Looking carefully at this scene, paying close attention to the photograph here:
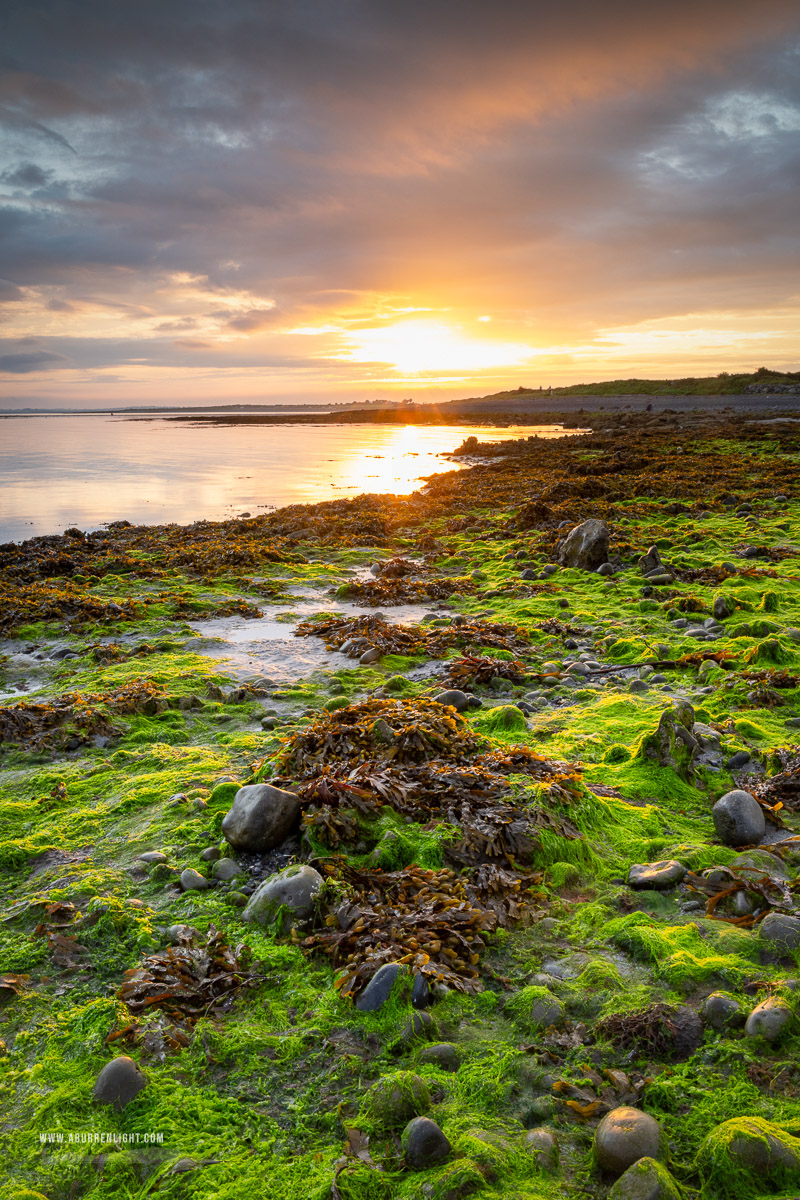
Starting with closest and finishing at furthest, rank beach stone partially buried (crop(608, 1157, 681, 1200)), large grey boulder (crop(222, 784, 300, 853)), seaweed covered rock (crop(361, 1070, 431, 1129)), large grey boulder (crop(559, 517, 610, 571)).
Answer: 1. beach stone partially buried (crop(608, 1157, 681, 1200))
2. seaweed covered rock (crop(361, 1070, 431, 1129))
3. large grey boulder (crop(222, 784, 300, 853))
4. large grey boulder (crop(559, 517, 610, 571))

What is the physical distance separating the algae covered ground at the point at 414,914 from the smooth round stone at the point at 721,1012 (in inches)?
0.5

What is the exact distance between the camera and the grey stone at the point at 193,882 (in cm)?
349

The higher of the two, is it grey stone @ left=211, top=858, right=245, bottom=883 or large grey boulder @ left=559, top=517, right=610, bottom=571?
large grey boulder @ left=559, top=517, right=610, bottom=571

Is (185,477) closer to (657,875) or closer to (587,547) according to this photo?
(587,547)

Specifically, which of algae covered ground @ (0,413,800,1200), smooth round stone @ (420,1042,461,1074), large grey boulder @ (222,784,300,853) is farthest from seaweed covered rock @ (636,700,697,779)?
smooth round stone @ (420,1042,461,1074)

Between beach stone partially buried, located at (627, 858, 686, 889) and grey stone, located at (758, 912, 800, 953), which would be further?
beach stone partially buried, located at (627, 858, 686, 889)

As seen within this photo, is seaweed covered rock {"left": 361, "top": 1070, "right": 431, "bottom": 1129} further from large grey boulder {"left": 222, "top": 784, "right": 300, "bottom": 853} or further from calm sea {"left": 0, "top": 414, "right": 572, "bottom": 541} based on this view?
calm sea {"left": 0, "top": 414, "right": 572, "bottom": 541}

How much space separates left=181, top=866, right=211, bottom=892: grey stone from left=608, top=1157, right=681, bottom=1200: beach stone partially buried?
2317 millimetres

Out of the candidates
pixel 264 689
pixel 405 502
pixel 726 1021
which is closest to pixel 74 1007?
pixel 726 1021

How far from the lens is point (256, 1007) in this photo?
2.71 metres

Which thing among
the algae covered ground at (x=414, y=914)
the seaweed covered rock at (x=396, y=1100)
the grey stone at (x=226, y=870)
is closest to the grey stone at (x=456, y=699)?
the algae covered ground at (x=414, y=914)

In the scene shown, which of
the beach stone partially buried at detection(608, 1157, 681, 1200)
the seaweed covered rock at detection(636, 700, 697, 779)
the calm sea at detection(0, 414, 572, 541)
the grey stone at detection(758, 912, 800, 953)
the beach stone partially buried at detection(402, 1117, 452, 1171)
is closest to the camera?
the beach stone partially buried at detection(608, 1157, 681, 1200)

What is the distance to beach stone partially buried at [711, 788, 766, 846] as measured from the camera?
353cm

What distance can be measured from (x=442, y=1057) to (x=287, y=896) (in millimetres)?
1092
